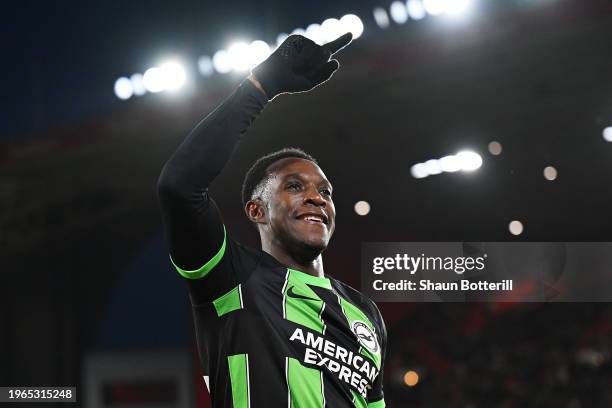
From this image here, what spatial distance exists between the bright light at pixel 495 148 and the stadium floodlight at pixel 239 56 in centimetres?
297

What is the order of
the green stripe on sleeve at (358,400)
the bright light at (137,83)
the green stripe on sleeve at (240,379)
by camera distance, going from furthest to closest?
the bright light at (137,83)
the green stripe on sleeve at (358,400)
the green stripe on sleeve at (240,379)

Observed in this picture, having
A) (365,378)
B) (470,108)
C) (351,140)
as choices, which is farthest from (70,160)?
(365,378)

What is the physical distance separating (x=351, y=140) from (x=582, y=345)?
12.4 ft

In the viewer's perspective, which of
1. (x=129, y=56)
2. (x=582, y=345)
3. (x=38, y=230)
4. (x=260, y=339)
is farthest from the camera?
(x=582, y=345)

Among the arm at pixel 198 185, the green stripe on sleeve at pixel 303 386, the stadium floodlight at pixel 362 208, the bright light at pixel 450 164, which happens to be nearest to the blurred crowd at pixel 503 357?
the stadium floodlight at pixel 362 208

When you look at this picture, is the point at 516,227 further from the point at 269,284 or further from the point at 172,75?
the point at 269,284

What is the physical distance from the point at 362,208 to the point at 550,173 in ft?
6.82

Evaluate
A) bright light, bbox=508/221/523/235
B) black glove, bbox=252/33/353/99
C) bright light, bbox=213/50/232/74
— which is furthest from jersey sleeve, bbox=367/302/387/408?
bright light, bbox=508/221/523/235

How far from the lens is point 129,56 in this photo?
21.8 ft

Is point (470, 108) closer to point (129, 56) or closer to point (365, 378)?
point (129, 56)

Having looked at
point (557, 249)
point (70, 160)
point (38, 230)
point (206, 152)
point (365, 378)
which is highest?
point (70, 160)

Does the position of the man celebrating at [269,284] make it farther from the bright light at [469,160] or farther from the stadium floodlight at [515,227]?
the stadium floodlight at [515,227]

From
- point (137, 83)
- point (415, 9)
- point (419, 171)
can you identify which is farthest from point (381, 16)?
point (419, 171)

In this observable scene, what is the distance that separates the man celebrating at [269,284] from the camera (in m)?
1.39
